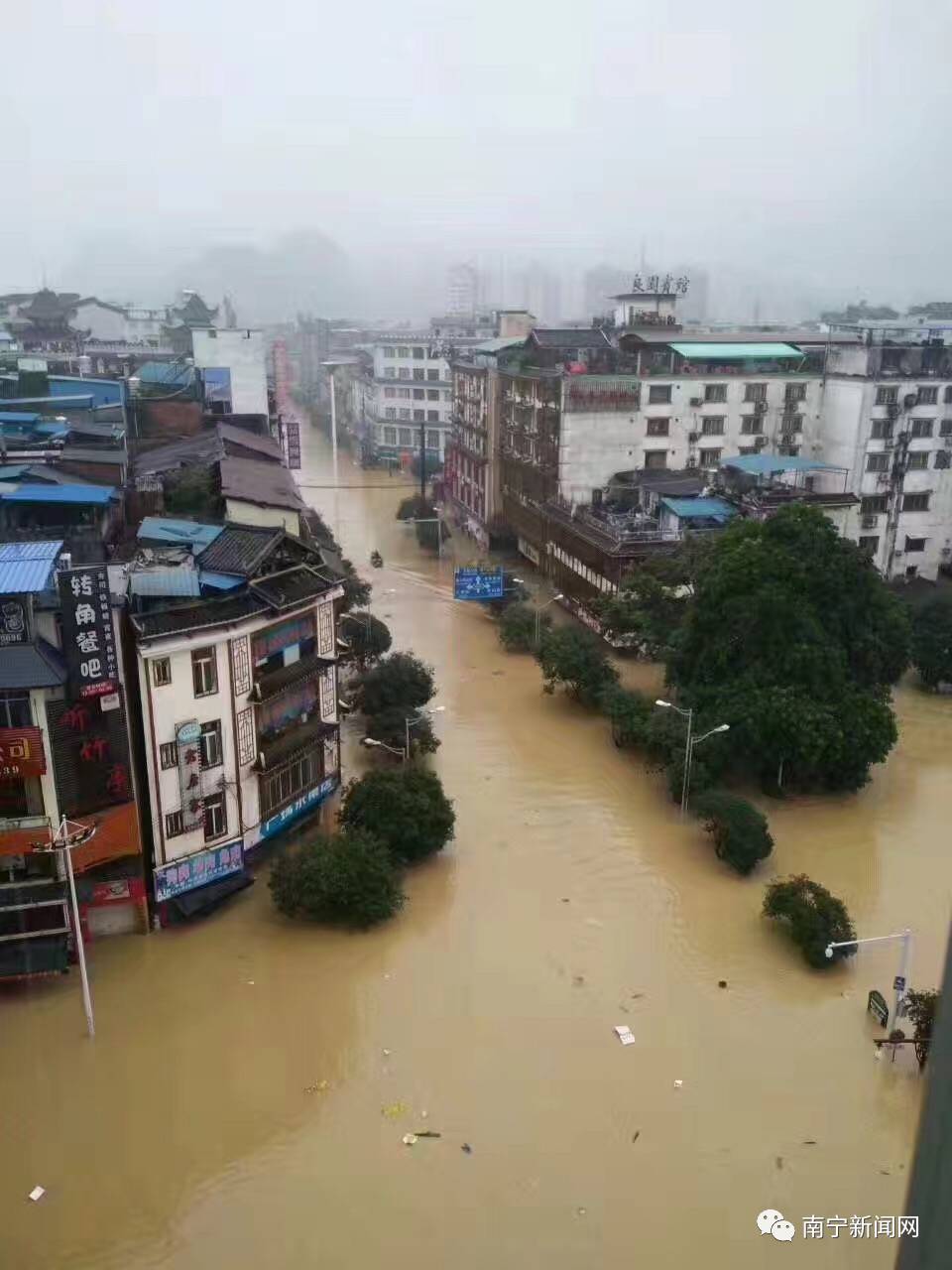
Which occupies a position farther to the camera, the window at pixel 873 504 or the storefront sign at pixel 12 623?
the window at pixel 873 504

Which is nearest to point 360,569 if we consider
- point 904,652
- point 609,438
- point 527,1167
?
point 609,438

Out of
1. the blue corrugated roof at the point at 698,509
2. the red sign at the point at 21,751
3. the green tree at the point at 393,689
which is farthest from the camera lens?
the blue corrugated roof at the point at 698,509

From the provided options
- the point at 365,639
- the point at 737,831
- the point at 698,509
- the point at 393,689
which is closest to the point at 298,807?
the point at 393,689

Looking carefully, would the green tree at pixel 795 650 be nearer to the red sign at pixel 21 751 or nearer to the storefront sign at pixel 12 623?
the red sign at pixel 21 751

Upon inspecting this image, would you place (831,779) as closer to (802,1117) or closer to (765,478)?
(802,1117)

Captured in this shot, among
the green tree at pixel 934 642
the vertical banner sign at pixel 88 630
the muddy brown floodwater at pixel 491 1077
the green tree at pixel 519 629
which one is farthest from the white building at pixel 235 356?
the vertical banner sign at pixel 88 630

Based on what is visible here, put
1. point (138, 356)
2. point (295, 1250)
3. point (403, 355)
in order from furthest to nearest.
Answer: point (403, 355) < point (138, 356) < point (295, 1250)
